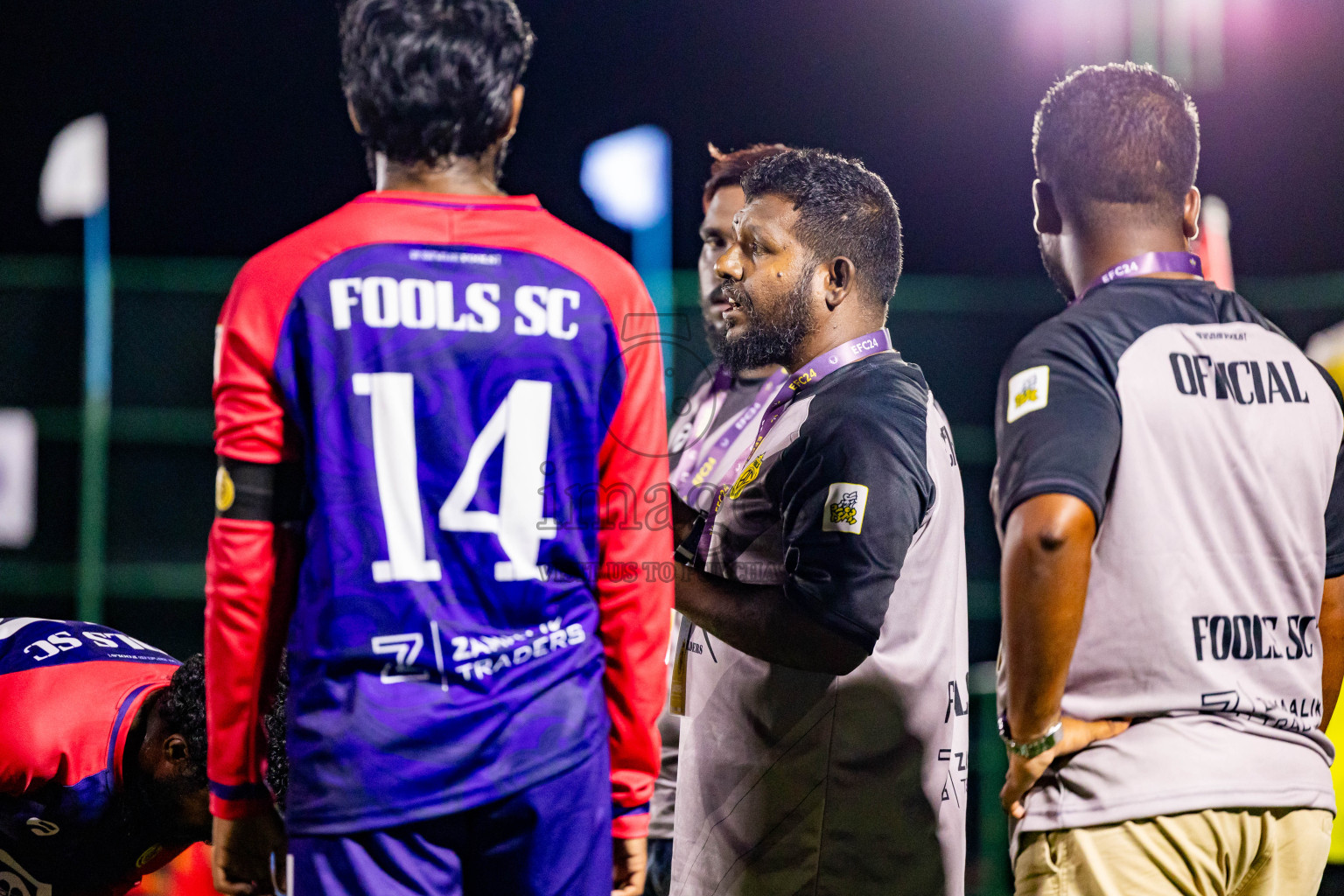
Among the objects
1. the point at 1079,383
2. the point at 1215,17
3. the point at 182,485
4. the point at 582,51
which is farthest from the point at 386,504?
the point at 1215,17

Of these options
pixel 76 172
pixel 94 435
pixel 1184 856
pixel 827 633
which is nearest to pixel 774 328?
pixel 827 633

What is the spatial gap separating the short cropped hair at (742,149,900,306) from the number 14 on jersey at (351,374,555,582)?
906mm

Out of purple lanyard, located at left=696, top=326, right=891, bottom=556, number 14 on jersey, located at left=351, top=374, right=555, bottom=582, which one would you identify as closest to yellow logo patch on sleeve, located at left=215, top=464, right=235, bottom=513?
number 14 on jersey, located at left=351, top=374, right=555, bottom=582

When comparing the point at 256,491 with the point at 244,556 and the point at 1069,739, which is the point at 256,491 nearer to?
the point at 244,556

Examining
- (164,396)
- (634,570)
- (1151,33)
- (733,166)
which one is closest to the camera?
(634,570)

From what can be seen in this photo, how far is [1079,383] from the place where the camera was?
1860 millimetres

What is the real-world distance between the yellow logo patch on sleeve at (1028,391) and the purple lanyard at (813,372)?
365 mm

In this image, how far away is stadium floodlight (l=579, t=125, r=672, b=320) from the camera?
6.76 m

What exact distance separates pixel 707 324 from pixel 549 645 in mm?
1843

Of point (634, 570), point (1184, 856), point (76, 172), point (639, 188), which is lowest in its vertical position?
point (1184, 856)

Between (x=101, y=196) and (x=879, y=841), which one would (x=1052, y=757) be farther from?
→ (x=101, y=196)

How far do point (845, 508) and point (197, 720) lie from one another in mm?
1274

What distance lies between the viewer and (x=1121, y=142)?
206 centimetres

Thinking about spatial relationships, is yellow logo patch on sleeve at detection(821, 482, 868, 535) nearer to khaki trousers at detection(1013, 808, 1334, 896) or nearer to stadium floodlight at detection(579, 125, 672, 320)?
khaki trousers at detection(1013, 808, 1334, 896)
